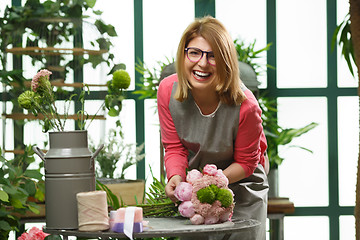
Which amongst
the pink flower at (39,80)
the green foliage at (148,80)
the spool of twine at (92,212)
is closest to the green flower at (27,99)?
the pink flower at (39,80)

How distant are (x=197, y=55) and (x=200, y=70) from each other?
51mm

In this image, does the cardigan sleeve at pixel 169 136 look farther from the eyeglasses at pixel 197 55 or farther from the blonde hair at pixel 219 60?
the eyeglasses at pixel 197 55

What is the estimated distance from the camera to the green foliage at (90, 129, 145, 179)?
12.8 feet

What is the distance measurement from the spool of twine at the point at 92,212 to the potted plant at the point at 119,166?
173cm

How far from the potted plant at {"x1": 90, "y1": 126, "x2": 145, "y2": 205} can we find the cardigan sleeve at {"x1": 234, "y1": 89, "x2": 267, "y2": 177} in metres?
1.45

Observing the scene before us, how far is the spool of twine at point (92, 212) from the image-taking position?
5.43ft

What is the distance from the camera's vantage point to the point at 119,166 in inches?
169

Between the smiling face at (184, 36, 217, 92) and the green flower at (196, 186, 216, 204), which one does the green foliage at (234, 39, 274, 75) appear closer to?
the smiling face at (184, 36, 217, 92)

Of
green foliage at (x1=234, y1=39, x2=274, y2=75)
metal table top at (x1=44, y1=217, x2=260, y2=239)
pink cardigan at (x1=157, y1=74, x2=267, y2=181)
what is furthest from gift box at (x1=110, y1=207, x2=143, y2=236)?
green foliage at (x1=234, y1=39, x2=274, y2=75)

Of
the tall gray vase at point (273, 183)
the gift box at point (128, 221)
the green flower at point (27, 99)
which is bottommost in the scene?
the tall gray vase at point (273, 183)

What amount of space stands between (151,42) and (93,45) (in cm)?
65

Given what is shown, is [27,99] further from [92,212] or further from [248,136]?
[248,136]

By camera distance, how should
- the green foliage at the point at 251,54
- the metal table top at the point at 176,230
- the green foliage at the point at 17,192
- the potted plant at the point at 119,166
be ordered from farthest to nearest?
1. the green foliage at the point at 251,54
2. the potted plant at the point at 119,166
3. the green foliage at the point at 17,192
4. the metal table top at the point at 176,230

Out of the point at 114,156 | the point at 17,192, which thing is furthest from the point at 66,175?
the point at 114,156
